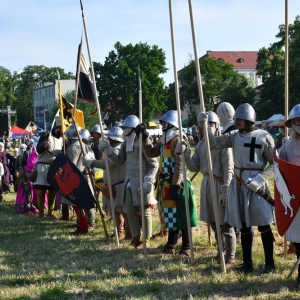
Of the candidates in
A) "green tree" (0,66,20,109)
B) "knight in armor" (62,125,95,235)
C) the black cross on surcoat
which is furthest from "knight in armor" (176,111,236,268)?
"green tree" (0,66,20,109)

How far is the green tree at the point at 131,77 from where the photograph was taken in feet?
174

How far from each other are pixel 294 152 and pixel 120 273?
7.05 ft

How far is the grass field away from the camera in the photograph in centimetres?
539

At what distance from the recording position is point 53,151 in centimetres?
1062

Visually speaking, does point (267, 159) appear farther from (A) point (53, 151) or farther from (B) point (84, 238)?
(A) point (53, 151)

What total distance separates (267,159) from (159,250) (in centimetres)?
215

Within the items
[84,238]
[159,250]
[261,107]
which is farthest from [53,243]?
[261,107]

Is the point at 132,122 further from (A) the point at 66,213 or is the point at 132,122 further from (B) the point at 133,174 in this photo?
(A) the point at 66,213

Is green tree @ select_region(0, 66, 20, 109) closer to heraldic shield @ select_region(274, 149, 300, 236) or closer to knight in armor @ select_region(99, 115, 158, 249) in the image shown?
knight in armor @ select_region(99, 115, 158, 249)

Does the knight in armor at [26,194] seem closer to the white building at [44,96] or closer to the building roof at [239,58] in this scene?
the white building at [44,96]

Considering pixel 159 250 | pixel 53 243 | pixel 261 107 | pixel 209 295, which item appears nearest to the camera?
pixel 209 295

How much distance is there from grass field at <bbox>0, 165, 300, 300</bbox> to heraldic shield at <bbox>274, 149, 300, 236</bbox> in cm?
60

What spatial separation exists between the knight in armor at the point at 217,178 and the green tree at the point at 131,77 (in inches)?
1763

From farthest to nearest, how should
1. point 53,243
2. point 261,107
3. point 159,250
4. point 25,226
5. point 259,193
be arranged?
point 261,107 < point 25,226 < point 53,243 < point 159,250 < point 259,193
